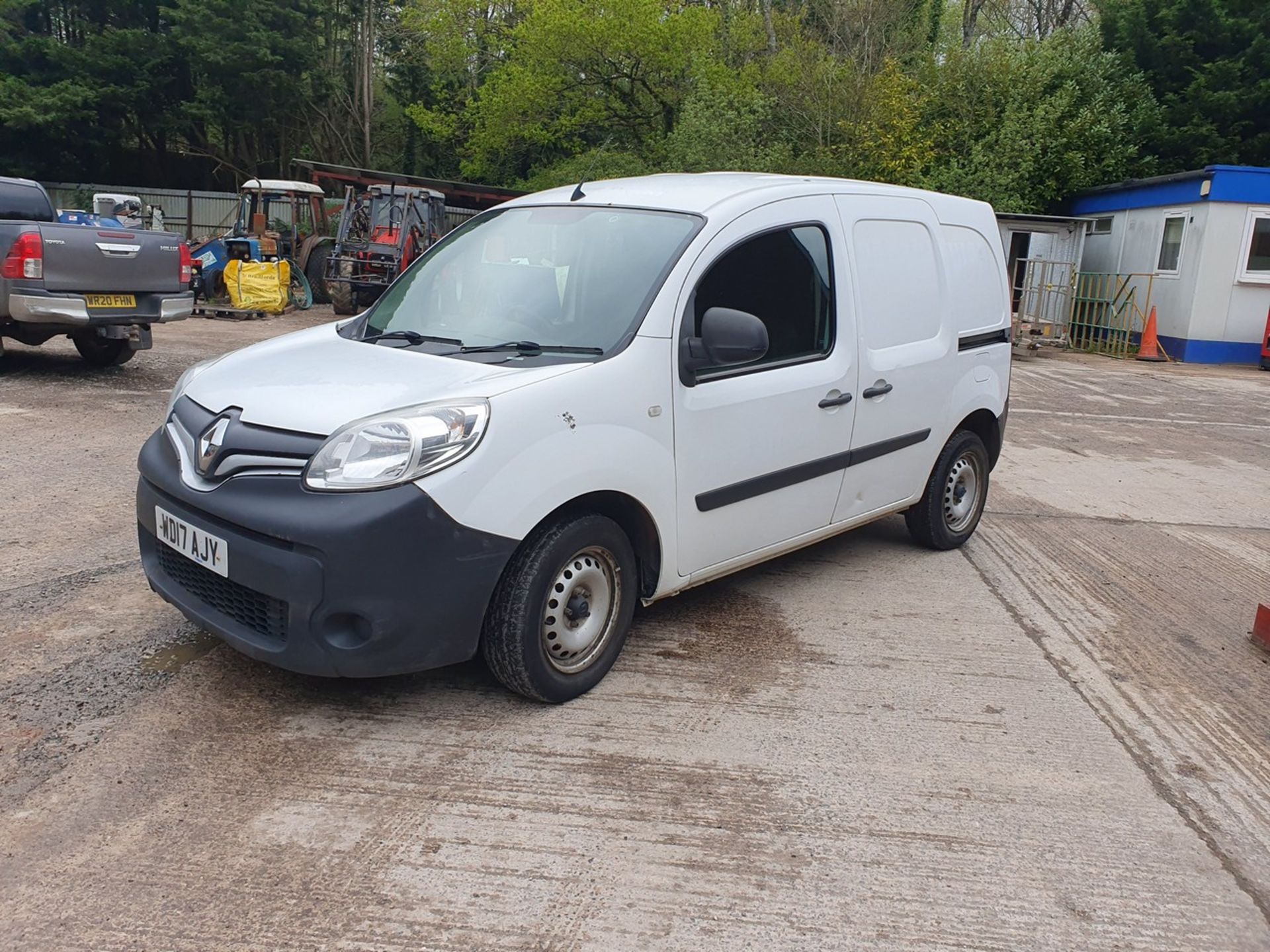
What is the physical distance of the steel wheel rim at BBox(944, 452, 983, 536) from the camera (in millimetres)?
5605

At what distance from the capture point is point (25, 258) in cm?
842

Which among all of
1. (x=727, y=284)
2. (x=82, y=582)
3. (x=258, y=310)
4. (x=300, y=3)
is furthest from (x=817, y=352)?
(x=300, y=3)

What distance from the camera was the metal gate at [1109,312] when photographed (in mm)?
19594

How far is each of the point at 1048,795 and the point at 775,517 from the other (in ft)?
5.08

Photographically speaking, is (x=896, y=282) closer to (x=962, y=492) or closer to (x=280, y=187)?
(x=962, y=492)

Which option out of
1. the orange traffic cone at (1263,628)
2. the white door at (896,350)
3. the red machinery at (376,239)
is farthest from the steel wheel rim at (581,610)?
the red machinery at (376,239)

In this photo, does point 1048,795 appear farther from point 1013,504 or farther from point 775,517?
point 1013,504

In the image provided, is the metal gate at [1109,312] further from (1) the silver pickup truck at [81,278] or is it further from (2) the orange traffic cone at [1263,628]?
(1) the silver pickup truck at [81,278]

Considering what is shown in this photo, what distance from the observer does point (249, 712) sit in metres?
3.42

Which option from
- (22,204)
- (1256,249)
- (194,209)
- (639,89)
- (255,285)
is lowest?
(255,285)

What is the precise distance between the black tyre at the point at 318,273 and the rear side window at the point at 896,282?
57.6 feet

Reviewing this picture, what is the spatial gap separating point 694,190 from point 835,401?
3.59ft

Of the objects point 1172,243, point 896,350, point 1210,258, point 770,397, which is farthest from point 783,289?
point 1172,243

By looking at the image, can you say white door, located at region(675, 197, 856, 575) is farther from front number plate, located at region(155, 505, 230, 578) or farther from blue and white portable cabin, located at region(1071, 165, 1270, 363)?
blue and white portable cabin, located at region(1071, 165, 1270, 363)
